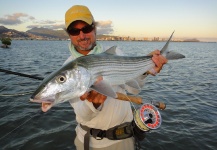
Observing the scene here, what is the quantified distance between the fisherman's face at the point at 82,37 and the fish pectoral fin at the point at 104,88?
4.33 ft

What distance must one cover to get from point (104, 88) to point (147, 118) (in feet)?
4.74

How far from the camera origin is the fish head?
2953 mm

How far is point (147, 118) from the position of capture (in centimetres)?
412

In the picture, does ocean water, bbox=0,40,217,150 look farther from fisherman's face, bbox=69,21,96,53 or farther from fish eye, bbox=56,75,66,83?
fish eye, bbox=56,75,66,83

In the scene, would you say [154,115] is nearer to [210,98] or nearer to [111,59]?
[111,59]

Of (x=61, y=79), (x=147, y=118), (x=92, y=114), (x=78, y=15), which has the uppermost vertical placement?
(x=78, y=15)

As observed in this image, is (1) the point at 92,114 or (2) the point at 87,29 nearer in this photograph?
(1) the point at 92,114

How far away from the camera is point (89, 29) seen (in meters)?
4.34

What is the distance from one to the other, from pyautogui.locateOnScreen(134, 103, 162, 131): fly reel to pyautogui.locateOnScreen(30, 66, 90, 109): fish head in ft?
4.80

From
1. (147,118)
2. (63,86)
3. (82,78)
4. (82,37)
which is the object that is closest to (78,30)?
(82,37)

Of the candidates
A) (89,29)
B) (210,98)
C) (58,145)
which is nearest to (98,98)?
(89,29)

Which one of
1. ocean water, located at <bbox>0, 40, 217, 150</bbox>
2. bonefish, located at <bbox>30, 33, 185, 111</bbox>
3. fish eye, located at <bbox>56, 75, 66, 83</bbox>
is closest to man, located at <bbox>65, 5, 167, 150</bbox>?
bonefish, located at <bbox>30, 33, 185, 111</bbox>

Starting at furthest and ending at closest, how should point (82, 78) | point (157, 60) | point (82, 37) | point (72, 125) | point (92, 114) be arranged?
1. point (72, 125)
2. point (157, 60)
3. point (82, 37)
4. point (92, 114)
5. point (82, 78)

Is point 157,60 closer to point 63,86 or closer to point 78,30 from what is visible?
point 78,30
